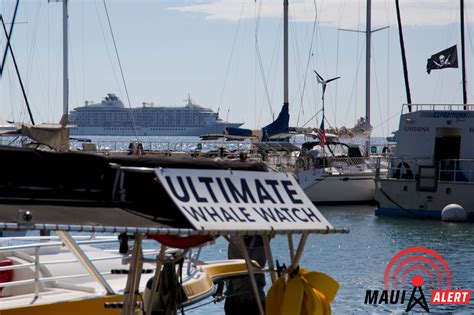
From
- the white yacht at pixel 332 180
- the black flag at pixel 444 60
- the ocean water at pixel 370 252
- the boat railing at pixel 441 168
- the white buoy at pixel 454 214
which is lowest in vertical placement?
the ocean water at pixel 370 252

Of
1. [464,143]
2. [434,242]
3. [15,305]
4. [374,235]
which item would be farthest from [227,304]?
[464,143]

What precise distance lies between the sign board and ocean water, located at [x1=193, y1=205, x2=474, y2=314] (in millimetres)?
9207

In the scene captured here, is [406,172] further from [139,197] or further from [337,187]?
[139,197]

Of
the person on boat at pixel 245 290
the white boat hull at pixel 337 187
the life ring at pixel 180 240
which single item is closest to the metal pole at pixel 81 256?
the life ring at pixel 180 240

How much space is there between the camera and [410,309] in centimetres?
1856

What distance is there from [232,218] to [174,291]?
122 centimetres

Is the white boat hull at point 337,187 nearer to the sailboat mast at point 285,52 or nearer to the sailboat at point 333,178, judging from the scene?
the sailboat at point 333,178

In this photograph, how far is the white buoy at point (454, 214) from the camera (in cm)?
3638

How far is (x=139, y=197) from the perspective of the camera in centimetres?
776

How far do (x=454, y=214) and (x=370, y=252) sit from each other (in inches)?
311

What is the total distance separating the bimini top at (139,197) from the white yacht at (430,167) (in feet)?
98.3

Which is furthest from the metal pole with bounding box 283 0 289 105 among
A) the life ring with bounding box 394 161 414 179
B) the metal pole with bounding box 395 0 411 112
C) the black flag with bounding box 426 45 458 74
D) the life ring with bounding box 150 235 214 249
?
the life ring with bounding box 150 235 214 249

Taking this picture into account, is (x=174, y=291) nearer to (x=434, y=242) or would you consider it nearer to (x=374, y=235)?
(x=434, y=242)

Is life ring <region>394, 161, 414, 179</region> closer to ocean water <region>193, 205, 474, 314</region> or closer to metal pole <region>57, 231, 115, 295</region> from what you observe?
ocean water <region>193, 205, 474, 314</region>
